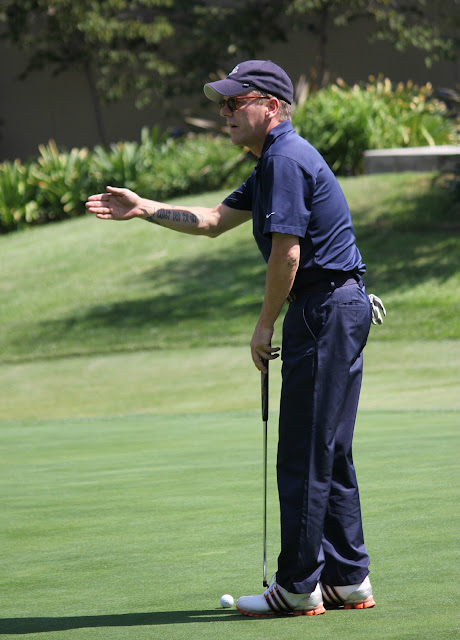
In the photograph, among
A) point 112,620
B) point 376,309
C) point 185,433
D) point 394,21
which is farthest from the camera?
point 394,21

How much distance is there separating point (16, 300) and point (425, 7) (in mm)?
15461

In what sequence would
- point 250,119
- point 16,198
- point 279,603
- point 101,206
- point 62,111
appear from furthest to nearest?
point 62,111 → point 16,198 → point 101,206 → point 250,119 → point 279,603

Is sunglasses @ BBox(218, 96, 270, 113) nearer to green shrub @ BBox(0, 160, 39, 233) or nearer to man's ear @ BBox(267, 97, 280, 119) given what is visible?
man's ear @ BBox(267, 97, 280, 119)

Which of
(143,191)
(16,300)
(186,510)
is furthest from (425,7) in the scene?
(186,510)

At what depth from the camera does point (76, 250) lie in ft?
63.9

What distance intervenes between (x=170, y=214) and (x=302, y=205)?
39.0 inches

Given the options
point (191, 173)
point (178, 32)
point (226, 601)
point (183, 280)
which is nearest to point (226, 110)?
point (226, 601)

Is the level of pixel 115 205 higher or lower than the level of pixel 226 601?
higher

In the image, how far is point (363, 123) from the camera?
65.1 ft

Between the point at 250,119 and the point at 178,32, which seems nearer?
the point at 250,119

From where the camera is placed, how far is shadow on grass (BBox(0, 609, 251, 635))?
3506 mm

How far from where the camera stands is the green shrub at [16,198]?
21859 millimetres

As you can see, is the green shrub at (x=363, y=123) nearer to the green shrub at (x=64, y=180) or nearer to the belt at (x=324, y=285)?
the green shrub at (x=64, y=180)

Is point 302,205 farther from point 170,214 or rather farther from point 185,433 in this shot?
point 185,433
